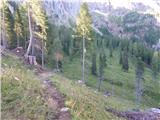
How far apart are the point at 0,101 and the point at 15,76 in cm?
372

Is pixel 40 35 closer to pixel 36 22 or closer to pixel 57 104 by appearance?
pixel 36 22

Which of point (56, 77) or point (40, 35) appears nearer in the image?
point (56, 77)

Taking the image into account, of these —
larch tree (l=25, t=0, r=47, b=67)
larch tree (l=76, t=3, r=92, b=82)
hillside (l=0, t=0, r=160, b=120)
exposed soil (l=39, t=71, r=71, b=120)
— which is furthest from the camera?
larch tree (l=76, t=3, r=92, b=82)

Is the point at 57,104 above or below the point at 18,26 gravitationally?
below

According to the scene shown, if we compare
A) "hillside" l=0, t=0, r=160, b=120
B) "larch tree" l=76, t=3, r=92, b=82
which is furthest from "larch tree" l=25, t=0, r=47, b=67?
"larch tree" l=76, t=3, r=92, b=82

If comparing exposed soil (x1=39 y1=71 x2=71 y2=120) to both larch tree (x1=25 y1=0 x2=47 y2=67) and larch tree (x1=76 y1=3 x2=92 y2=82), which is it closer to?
larch tree (x1=25 y1=0 x2=47 y2=67)

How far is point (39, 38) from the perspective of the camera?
5403 cm

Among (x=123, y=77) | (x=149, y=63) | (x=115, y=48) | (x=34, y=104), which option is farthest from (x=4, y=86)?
(x=115, y=48)

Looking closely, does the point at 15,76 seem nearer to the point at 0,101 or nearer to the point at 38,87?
the point at 38,87

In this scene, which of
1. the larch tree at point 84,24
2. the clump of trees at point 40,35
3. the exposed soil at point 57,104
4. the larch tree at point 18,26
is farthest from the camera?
the larch tree at point 18,26

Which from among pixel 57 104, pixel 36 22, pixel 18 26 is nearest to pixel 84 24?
pixel 36 22

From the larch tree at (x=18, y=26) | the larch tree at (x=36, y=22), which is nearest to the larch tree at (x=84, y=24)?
the larch tree at (x=36, y=22)

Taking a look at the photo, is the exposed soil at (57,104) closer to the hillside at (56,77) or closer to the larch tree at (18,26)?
the hillside at (56,77)

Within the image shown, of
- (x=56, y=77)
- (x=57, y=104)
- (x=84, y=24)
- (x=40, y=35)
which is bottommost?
(x=56, y=77)
